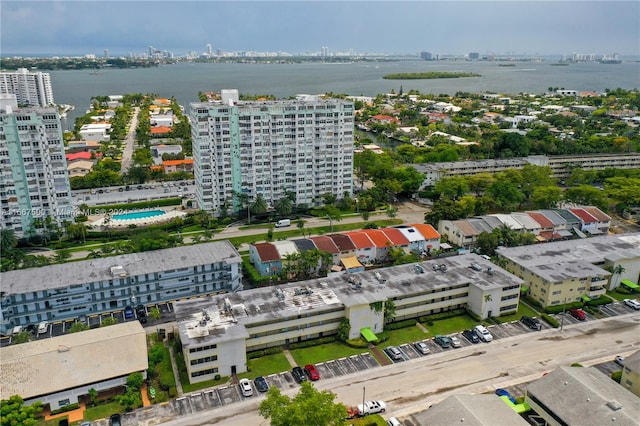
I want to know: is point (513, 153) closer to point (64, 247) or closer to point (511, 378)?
point (511, 378)

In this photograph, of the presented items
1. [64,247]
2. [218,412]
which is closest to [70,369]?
[218,412]

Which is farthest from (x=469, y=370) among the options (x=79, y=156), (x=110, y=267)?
(x=79, y=156)

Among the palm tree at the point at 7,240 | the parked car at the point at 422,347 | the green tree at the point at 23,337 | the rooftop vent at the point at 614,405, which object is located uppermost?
the palm tree at the point at 7,240

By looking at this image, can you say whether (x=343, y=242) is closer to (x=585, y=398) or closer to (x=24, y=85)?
(x=585, y=398)

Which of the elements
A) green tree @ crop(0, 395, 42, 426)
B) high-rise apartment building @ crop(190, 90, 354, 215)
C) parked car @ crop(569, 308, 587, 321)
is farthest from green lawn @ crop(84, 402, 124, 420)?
parked car @ crop(569, 308, 587, 321)

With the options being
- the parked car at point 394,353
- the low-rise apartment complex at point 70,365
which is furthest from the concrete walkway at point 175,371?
the parked car at point 394,353

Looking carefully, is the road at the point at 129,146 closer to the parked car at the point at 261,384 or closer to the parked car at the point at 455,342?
the parked car at the point at 261,384

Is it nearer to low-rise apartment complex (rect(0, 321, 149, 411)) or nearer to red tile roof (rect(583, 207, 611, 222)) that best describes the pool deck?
low-rise apartment complex (rect(0, 321, 149, 411))
